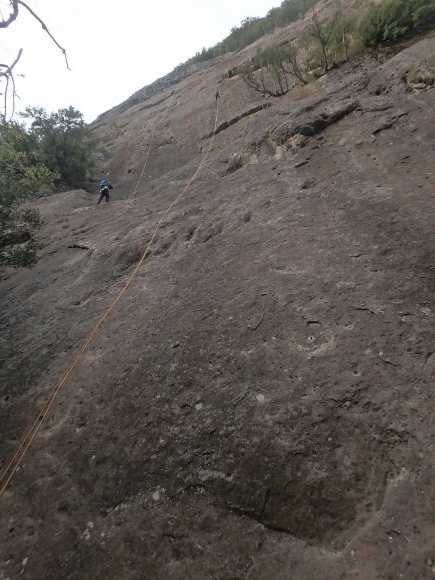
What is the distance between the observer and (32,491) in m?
3.61

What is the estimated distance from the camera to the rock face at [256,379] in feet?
8.90

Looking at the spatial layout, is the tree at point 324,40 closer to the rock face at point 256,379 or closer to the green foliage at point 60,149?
the rock face at point 256,379

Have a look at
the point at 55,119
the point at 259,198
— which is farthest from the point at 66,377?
the point at 55,119

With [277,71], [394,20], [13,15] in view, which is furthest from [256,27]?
[13,15]

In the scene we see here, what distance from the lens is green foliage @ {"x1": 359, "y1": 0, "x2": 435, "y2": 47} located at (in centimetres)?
1010

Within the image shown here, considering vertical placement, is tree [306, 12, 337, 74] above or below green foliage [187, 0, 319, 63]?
below

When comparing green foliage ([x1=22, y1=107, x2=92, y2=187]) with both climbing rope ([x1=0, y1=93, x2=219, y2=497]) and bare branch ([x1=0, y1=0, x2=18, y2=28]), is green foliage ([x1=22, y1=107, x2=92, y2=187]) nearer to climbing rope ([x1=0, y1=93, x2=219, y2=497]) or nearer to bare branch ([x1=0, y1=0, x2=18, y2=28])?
climbing rope ([x1=0, y1=93, x2=219, y2=497])

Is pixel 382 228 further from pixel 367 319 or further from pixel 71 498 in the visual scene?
pixel 71 498

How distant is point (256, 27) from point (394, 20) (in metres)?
17.6

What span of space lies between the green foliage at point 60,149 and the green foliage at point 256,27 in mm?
14608

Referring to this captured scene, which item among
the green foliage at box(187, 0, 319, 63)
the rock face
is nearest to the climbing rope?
the rock face

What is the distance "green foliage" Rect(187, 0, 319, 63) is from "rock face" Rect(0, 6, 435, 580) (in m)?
19.3

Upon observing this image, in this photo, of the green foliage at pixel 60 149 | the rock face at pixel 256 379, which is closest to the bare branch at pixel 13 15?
Result: the rock face at pixel 256 379

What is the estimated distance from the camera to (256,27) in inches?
978
